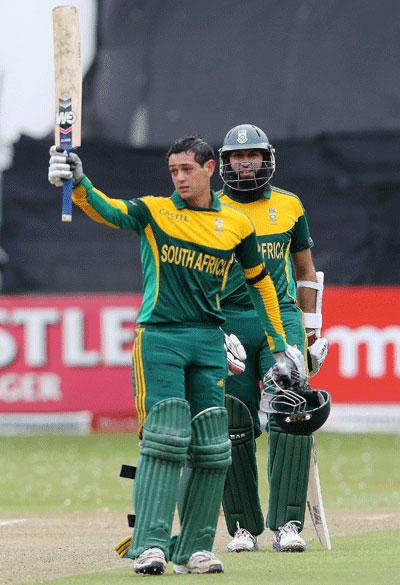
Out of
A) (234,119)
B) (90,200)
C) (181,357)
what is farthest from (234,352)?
(234,119)

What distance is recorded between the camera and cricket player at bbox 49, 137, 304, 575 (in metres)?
6.98

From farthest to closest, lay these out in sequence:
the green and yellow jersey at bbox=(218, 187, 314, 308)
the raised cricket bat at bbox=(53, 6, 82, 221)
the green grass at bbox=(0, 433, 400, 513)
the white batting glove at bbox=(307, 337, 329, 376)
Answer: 1. the green grass at bbox=(0, 433, 400, 513)
2. the white batting glove at bbox=(307, 337, 329, 376)
3. the green and yellow jersey at bbox=(218, 187, 314, 308)
4. the raised cricket bat at bbox=(53, 6, 82, 221)

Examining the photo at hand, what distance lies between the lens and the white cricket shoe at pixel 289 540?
7.95 meters

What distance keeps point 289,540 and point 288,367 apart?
0.88 m

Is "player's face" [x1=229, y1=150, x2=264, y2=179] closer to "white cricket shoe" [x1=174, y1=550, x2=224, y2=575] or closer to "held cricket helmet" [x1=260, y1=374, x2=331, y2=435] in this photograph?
"held cricket helmet" [x1=260, y1=374, x2=331, y2=435]

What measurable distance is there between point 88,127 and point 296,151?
2.41 m

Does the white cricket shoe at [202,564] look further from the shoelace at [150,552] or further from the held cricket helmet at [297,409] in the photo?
the held cricket helmet at [297,409]

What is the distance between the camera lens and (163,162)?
18.1 meters

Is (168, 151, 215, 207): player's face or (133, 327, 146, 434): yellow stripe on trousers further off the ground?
(168, 151, 215, 207): player's face

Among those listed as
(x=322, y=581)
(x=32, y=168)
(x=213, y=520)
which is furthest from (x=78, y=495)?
(x=32, y=168)

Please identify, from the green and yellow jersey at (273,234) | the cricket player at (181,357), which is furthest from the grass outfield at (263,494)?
the green and yellow jersey at (273,234)

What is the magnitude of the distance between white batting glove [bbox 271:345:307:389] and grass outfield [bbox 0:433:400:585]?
31.9 inches

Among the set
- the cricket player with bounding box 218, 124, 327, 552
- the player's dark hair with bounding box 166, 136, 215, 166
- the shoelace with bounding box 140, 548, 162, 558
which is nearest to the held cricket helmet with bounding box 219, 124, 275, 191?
the cricket player with bounding box 218, 124, 327, 552

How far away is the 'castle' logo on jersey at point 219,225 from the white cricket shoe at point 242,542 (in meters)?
1.68
